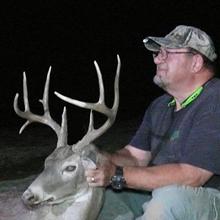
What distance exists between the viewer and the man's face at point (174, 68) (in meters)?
4.21

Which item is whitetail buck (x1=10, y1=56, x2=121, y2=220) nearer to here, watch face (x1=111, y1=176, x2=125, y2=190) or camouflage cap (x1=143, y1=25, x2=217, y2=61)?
watch face (x1=111, y1=176, x2=125, y2=190)

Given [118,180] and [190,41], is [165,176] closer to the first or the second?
[118,180]

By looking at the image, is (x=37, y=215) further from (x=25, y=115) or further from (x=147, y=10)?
(x=147, y=10)

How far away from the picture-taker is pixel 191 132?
4012 millimetres

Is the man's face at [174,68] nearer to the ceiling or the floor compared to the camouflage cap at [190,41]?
nearer to the floor

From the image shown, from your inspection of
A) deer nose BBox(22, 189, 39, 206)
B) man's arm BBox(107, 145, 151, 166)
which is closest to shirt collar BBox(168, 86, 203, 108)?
man's arm BBox(107, 145, 151, 166)

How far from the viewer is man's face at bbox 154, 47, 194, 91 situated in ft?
13.8

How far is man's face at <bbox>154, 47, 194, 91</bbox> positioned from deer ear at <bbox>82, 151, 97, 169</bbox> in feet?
2.08

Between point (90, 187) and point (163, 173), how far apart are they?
0.43m

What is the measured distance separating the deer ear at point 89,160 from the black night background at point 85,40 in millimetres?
11177

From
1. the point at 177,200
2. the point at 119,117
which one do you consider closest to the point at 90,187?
the point at 177,200

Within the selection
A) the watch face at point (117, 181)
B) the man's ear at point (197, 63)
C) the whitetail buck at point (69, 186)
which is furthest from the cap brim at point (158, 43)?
the watch face at point (117, 181)

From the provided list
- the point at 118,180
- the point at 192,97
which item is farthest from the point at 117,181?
the point at 192,97

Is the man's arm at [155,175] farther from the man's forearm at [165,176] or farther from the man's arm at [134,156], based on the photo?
the man's arm at [134,156]
